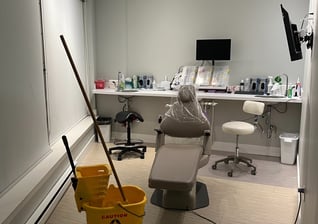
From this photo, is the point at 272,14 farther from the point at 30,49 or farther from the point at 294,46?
the point at 30,49

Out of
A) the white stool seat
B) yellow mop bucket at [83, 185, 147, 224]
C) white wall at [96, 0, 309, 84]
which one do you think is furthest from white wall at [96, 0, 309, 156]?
yellow mop bucket at [83, 185, 147, 224]

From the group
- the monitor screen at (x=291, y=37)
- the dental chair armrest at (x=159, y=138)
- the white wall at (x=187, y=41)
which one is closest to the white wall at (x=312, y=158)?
the monitor screen at (x=291, y=37)

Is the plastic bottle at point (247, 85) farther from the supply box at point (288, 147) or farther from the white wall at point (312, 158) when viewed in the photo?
the white wall at point (312, 158)

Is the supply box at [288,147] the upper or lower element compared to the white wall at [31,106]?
lower

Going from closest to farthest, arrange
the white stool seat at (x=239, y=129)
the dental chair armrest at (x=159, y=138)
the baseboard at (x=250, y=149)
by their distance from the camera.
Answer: the dental chair armrest at (x=159, y=138) → the white stool seat at (x=239, y=129) → the baseboard at (x=250, y=149)

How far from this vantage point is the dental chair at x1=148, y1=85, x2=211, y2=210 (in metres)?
2.61

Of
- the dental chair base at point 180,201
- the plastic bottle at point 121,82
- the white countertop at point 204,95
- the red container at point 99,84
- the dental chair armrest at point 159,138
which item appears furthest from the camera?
the red container at point 99,84

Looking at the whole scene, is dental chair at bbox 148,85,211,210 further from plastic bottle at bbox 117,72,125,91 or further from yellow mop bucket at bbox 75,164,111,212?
plastic bottle at bbox 117,72,125,91

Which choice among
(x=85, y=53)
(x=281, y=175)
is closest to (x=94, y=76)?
(x=85, y=53)

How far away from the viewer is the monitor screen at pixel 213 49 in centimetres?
456

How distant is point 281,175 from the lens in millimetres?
3990

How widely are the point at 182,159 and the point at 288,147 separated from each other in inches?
83.2

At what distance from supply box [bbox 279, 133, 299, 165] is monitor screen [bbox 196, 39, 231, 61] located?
1433 millimetres

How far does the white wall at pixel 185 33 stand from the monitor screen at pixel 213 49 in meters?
0.18
